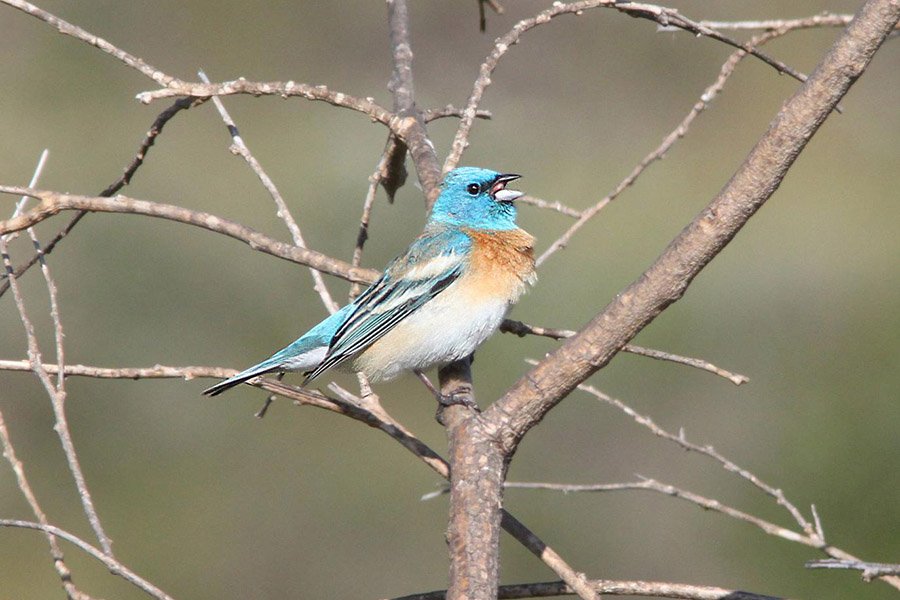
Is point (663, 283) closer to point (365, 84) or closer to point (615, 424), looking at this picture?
point (615, 424)

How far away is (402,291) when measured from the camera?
4082mm

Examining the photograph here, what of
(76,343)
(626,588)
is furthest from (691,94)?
(626,588)

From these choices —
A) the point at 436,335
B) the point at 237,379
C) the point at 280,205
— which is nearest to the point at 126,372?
the point at 237,379

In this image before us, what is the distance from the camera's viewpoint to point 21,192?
2357 millimetres

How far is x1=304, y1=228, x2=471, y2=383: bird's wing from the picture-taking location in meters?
Result: 3.99

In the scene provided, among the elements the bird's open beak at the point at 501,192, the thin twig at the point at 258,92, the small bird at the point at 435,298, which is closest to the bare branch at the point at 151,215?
the thin twig at the point at 258,92

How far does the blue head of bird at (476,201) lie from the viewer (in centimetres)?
402

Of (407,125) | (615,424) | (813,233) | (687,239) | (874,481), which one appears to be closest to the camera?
(687,239)

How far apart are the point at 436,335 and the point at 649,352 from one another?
1.15 metres

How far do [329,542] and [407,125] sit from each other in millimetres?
4001

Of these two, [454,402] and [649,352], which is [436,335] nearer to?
[454,402]

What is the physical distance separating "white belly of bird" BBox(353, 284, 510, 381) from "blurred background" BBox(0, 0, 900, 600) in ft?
9.32

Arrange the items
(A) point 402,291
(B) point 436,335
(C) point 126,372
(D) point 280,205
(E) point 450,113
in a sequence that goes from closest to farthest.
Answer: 1. (C) point 126,372
2. (D) point 280,205
3. (E) point 450,113
4. (B) point 436,335
5. (A) point 402,291

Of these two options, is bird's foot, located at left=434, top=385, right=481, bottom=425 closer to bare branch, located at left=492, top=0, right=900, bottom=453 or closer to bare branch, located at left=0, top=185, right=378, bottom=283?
bare branch, located at left=0, top=185, right=378, bottom=283
